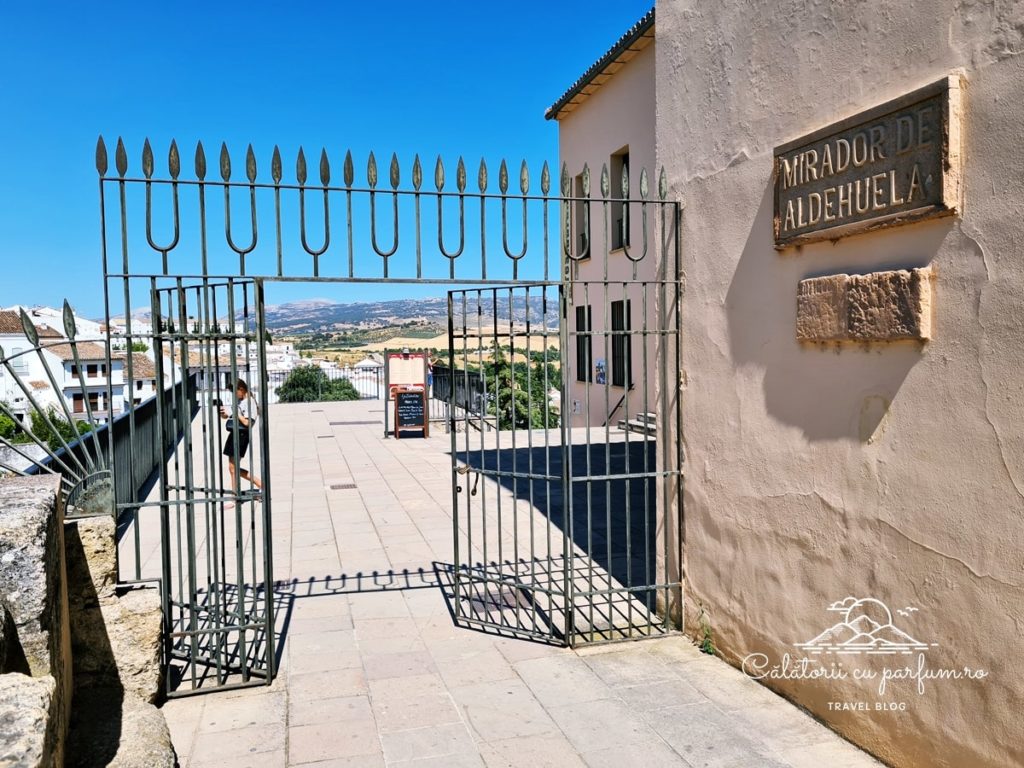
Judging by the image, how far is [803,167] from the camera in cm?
392

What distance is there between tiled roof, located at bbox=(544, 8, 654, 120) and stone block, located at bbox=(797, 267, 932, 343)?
1004 centimetres

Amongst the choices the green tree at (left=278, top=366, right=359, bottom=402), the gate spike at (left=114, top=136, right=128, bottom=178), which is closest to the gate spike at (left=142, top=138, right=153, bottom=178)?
the gate spike at (left=114, top=136, right=128, bottom=178)

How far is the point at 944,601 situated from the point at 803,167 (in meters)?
2.15

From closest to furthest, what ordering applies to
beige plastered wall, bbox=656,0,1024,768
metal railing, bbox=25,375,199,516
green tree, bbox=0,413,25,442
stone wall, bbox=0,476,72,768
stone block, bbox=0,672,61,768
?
stone block, bbox=0,672,61,768 → stone wall, bbox=0,476,72,768 → beige plastered wall, bbox=656,0,1024,768 → green tree, bbox=0,413,25,442 → metal railing, bbox=25,375,199,516

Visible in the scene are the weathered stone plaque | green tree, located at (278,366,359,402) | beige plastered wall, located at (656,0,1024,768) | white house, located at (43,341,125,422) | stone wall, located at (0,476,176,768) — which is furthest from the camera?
white house, located at (43,341,125,422)

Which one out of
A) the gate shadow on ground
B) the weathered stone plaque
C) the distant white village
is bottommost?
the gate shadow on ground

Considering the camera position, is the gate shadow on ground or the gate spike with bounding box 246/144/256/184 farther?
the gate shadow on ground

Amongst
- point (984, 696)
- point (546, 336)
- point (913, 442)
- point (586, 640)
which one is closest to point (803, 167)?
point (913, 442)

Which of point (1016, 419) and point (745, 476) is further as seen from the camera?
point (745, 476)

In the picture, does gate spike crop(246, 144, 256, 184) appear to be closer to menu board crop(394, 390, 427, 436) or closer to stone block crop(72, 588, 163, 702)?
stone block crop(72, 588, 163, 702)

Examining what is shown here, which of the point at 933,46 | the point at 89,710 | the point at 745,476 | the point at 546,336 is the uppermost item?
the point at 933,46

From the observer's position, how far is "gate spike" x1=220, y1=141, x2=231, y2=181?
4.34 meters

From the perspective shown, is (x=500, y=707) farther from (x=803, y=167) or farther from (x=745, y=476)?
(x=803, y=167)

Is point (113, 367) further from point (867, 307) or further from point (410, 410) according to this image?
point (867, 307)
